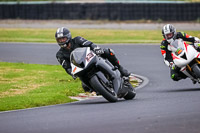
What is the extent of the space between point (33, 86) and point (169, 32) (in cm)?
368

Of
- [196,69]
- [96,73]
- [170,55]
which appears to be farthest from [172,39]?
[96,73]

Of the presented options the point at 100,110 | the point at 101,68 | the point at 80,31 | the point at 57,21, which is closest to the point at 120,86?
the point at 101,68

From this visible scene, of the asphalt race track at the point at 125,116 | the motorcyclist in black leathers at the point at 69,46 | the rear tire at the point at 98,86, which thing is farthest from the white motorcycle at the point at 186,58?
the rear tire at the point at 98,86

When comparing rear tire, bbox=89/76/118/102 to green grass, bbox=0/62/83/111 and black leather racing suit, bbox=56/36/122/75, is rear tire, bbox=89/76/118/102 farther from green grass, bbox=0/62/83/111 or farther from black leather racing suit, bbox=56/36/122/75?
green grass, bbox=0/62/83/111

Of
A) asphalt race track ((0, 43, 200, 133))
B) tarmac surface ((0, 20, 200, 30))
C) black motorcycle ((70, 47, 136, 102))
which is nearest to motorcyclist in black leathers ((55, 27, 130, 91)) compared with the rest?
black motorcycle ((70, 47, 136, 102))

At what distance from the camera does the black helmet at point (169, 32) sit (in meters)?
11.8

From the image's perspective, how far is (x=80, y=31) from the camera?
30766 mm

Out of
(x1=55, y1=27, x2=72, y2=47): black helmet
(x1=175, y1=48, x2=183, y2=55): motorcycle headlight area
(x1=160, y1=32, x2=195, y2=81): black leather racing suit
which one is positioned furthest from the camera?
(x1=160, y1=32, x2=195, y2=81): black leather racing suit

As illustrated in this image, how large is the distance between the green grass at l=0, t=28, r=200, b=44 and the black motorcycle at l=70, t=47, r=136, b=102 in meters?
15.5

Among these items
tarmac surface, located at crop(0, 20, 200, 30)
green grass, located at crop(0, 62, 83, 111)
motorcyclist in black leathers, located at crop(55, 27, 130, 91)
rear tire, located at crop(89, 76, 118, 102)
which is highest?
motorcyclist in black leathers, located at crop(55, 27, 130, 91)

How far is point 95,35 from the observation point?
2898 cm

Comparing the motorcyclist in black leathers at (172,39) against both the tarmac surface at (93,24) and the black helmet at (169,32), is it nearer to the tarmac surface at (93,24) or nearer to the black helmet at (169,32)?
the black helmet at (169,32)

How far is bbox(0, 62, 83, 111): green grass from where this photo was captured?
1041cm

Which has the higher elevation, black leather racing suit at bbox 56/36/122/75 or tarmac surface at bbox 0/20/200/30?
black leather racing suit at bbox 56/36/122/75
